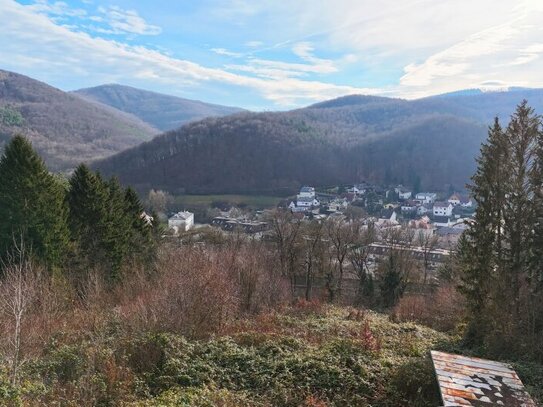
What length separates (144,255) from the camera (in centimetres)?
2622

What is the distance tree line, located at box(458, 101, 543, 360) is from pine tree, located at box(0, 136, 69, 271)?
1716cm

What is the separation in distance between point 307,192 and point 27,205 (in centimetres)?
7398

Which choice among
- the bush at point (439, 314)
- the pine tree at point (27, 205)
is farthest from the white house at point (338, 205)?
the pine tree at point (27, 205)

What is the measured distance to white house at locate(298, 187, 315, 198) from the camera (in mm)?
85569

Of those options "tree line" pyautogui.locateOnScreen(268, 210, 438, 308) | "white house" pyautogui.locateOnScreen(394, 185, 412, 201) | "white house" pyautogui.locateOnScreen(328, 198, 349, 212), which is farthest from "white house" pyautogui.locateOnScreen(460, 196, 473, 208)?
"tree line" pyautogui.locateOnScreen(268, 210, 438, 308)

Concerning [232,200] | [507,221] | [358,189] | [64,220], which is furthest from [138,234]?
[358,189]

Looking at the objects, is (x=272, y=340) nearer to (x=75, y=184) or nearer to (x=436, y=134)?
(x=75, y=184)

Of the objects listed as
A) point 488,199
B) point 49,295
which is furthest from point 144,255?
point 488,199

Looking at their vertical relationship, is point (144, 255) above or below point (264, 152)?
below

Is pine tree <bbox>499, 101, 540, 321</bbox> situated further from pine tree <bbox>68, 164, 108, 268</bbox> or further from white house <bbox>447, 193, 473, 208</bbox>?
white house <bbox>447, 193, 473, 208</bbox>

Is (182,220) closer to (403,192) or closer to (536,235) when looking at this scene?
(536,235)

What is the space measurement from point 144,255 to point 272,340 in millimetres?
18738

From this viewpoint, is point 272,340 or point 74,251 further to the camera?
point 74,251

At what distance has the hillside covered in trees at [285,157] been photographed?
99688 mm
